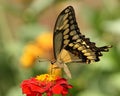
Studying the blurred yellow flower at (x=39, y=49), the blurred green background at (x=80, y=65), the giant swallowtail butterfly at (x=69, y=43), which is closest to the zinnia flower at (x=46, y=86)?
the giant swallowtail butterfly at (x=69, y=43)

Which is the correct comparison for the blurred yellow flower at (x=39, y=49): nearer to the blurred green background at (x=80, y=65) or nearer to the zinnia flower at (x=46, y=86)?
the blurred green background at (x=80, y=65)

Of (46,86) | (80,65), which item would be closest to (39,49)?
(80,65)

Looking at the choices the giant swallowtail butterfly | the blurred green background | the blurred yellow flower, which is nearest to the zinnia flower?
the giant swallowtail butterfly

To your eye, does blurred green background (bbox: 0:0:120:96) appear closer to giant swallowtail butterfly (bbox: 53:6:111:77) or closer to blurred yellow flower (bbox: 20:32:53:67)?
blurred yellow flower (bbox: 20:32:53:67)

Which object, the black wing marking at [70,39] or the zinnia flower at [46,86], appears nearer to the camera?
the zinnia flower at [46,86]

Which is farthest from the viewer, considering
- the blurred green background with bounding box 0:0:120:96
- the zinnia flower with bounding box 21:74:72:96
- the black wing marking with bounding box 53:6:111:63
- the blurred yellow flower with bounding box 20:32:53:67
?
the blurred yellow flower with bounding box 20:32:53:67
